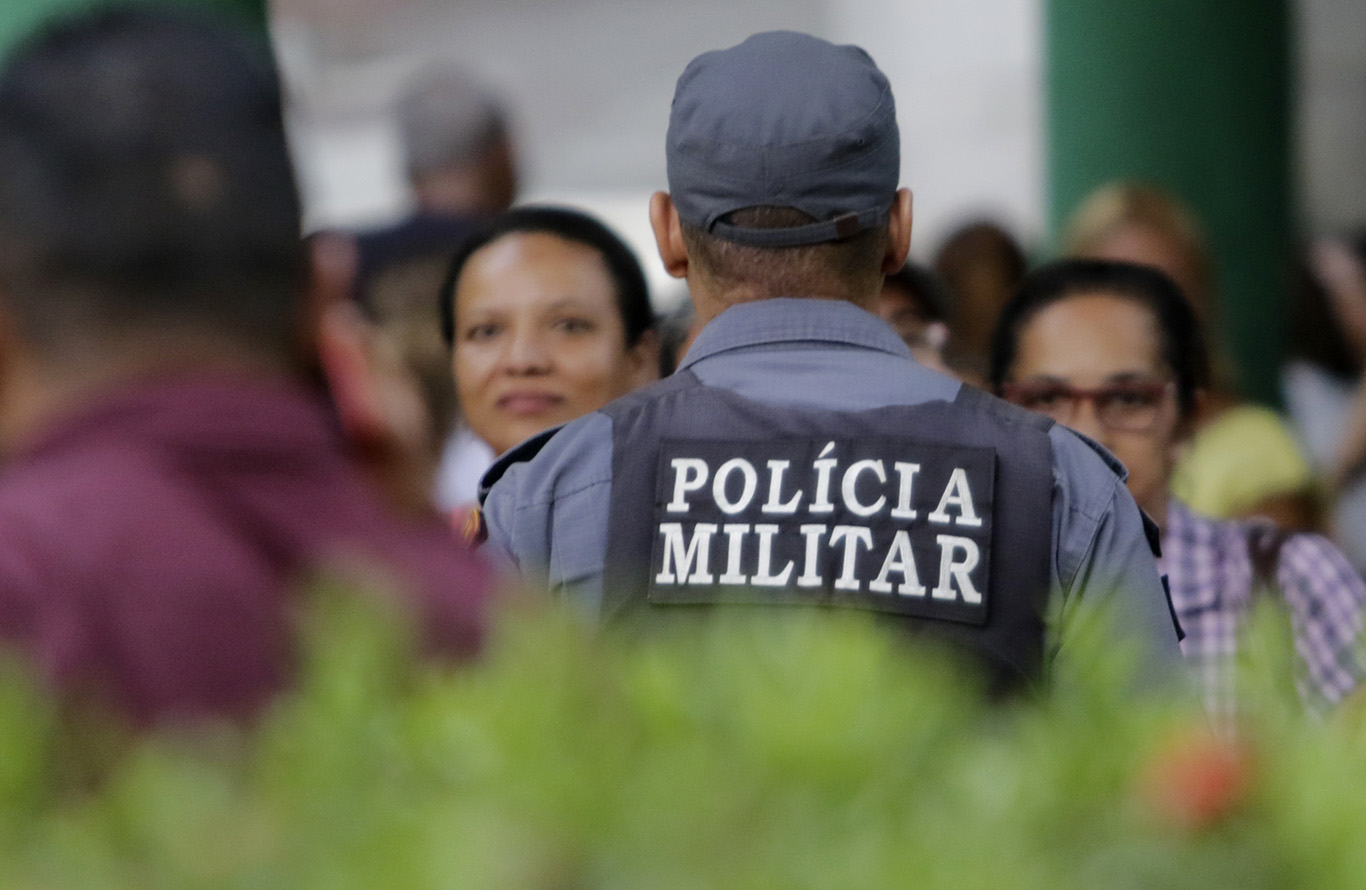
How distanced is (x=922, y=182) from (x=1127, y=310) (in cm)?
763

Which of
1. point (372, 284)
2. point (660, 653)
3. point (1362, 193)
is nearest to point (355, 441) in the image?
point (660, 653)

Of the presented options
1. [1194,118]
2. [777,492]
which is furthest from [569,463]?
[1194,118]

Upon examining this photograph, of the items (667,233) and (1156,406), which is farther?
(1156,406)

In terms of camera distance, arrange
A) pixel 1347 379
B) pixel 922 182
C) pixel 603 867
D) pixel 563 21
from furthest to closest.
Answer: pixel 563 21, pixel 922 182, pixel 1347 379, pixel 603 867

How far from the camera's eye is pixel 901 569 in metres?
2.22

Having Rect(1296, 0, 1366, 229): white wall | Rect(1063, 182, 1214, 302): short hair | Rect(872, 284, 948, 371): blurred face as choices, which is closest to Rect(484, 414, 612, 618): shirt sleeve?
Rect(872, 284, 948, 371): blurred face

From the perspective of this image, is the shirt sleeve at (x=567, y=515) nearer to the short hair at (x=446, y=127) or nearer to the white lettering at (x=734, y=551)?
the white lettering at (x=734, y=551)

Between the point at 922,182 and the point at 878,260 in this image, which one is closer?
the point at 878,260

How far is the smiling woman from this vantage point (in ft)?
10.9

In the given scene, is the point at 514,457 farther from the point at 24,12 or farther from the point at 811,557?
the point at 24,12

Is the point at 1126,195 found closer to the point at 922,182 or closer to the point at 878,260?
the point at 878,260

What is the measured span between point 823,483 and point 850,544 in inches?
3.1

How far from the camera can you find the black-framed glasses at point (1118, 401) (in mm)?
3305

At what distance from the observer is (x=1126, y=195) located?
514 centimetres
